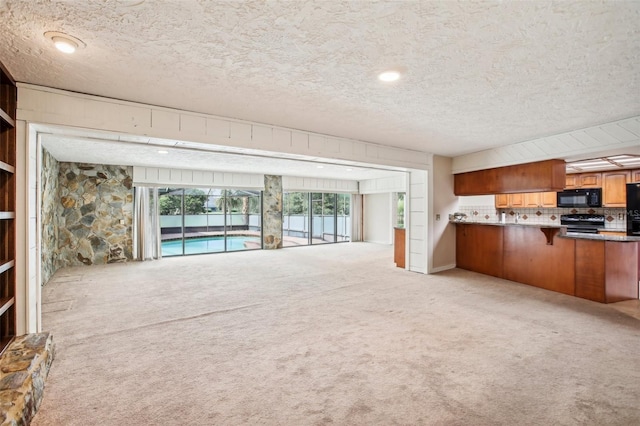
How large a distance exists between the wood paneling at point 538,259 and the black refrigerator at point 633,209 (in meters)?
2.80

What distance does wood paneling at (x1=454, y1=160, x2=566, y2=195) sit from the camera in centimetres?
438

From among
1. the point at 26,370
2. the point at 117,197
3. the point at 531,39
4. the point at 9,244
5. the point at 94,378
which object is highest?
the point at 531,39

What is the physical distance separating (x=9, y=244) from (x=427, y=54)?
140 inches

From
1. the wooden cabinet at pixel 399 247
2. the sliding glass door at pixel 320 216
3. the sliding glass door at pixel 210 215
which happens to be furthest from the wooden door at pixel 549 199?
the sliding glass door at pixel 210 215

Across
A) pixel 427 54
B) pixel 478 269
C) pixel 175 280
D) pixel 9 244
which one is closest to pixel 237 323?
pixel 9 244

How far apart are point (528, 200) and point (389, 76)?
256 inches

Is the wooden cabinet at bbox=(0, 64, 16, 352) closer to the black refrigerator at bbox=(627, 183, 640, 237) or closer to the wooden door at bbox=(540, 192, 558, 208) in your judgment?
the wooden door at bbox=(540, 192, 558, 208)

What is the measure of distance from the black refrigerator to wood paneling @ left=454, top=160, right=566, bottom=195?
2.60 m

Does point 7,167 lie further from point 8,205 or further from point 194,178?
point 194,178

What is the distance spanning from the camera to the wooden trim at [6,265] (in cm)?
214

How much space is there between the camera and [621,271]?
3.88 meters

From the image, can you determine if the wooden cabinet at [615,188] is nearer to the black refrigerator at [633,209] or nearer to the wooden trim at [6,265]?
the black refrigerator at [633,209]

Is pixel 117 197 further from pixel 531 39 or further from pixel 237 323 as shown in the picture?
pixel 531 39

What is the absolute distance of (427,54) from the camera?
6.51ft
